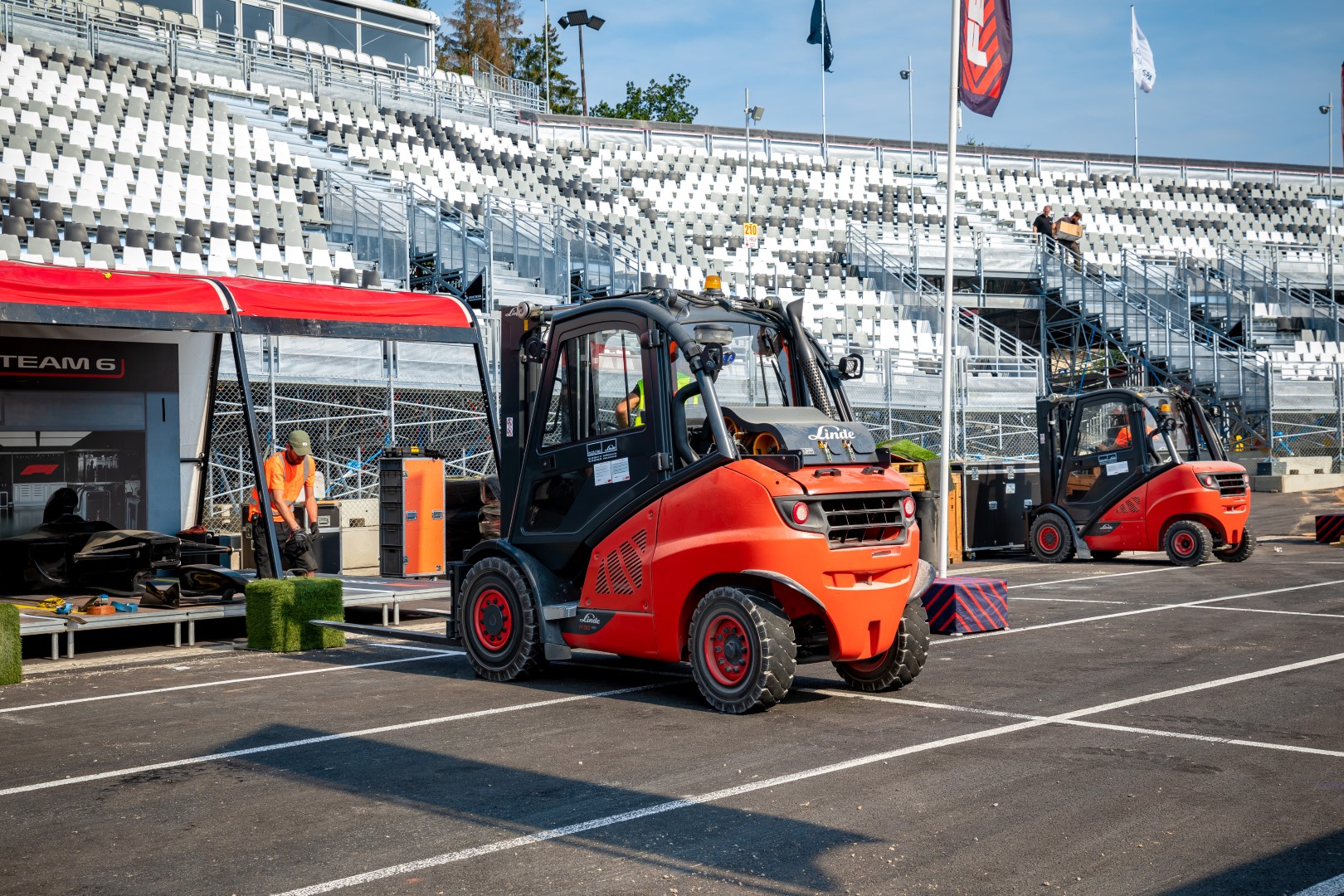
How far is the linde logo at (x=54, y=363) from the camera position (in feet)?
40.3

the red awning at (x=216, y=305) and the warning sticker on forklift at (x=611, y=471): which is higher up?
the red awning at (x=216, y=305)

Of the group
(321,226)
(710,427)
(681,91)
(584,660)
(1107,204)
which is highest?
(681,91)

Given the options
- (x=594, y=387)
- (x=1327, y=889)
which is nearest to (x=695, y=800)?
(x=1327, y=889)

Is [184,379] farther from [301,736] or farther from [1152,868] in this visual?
[1152,868]

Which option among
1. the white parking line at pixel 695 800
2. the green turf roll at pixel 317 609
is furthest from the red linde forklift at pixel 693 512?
the green turf roll at pixel 317 609

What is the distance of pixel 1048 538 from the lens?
1809cm

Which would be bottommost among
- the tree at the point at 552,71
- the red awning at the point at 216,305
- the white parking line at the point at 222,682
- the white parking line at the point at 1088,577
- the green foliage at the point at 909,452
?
the white parking line at the point at 222,682

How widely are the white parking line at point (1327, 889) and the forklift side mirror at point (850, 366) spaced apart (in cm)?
444

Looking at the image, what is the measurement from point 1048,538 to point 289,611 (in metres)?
11.6

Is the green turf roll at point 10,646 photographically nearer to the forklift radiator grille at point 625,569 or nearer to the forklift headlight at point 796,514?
the forklift radiator grille at point 625,569

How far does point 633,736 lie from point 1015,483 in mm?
13753

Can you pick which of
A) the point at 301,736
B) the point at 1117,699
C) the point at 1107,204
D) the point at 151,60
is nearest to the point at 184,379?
the point at 301,736

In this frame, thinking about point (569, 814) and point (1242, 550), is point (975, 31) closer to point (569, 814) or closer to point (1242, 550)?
point (1242, 550)

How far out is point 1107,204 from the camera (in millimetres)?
43656
